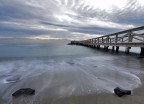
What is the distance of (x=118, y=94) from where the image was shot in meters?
5.08

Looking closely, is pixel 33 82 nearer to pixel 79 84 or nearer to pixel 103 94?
pixel 79 84

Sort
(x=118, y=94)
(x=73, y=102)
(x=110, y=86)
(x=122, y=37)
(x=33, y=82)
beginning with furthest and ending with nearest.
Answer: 1. (x=122, y=37)
2. (x=33, y=82)
3. (x=110, y=86)
4. (x=118, y=94)
5. (x=73, y=102)

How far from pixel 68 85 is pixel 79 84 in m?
0.58

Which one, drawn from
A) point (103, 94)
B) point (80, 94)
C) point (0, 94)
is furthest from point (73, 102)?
point (0, 94)

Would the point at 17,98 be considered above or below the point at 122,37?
below

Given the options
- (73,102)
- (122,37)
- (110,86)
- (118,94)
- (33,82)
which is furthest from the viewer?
(122,37)

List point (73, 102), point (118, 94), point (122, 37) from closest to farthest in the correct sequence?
point (73, 102)
point (118, 94)
point (122, 37)

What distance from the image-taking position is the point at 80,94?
17.4 ft

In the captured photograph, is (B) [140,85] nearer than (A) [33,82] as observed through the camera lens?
Yes

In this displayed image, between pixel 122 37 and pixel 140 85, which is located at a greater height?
pixel 122 37

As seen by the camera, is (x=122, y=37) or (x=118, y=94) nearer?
(x=118, y=94)

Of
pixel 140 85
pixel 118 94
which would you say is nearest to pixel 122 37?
pixel 140 85

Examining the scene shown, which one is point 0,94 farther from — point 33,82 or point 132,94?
point 132,94

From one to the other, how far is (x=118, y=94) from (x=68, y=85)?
241 cm
